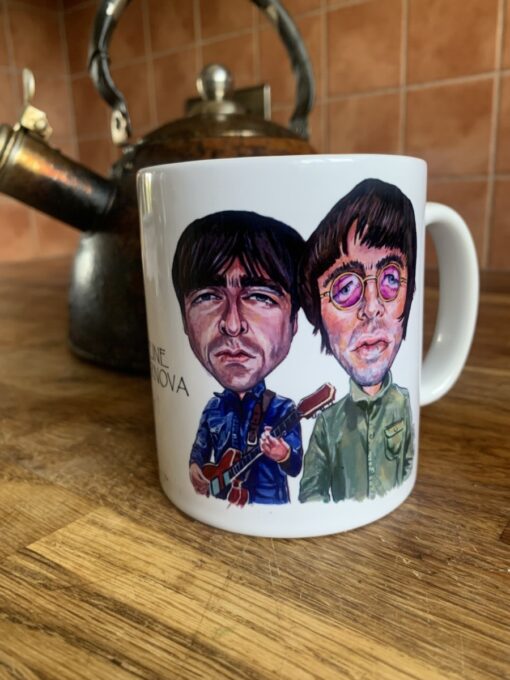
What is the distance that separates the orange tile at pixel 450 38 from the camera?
3.30ft

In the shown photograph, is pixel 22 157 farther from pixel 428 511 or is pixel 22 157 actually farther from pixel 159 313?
pixel 428 511

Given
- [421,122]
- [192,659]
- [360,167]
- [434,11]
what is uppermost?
[434,11]

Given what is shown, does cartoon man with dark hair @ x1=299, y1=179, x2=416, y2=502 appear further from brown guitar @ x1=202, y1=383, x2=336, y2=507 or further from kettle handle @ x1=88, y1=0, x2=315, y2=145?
kettle handle @ x1=88, y1=0, x2=315, y2=145

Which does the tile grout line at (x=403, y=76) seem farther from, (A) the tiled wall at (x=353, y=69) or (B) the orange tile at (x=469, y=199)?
(B) the orange tile at (x=469, y=199)

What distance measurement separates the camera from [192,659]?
20 centimetres

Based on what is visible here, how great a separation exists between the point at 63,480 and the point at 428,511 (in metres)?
0.19

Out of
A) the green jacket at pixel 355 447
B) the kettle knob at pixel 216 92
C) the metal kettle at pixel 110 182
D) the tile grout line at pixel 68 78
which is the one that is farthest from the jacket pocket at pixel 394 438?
the tile grout line at pixel 68 78

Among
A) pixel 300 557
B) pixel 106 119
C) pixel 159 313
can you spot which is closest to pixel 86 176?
pixel 159 313

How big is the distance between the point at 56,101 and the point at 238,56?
59 cm

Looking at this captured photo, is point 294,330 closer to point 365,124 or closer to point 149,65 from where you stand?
point 365,124

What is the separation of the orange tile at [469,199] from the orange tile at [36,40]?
1070 millimetres

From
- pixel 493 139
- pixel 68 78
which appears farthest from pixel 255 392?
pixel 68 78

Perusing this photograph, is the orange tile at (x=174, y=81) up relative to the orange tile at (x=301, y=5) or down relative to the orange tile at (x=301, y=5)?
down

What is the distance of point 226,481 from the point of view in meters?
0.27
